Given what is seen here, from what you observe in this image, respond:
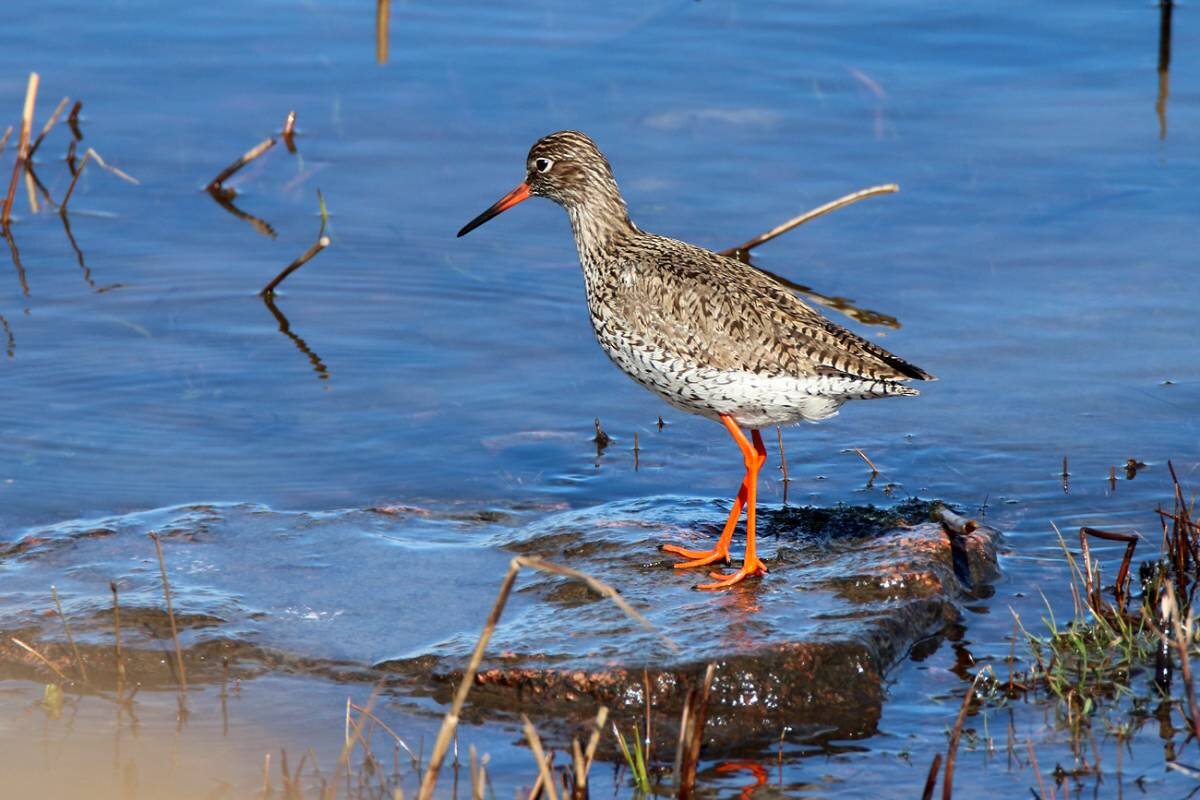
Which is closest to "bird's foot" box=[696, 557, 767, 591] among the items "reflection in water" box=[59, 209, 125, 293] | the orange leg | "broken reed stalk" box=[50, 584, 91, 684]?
the orange leg

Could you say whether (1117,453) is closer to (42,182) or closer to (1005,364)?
(1005,364)

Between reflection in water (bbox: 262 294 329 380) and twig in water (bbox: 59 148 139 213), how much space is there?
1676 millimetres

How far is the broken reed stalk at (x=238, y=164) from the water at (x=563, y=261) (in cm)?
11

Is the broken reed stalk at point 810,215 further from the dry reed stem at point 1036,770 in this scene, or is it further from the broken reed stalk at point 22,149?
the dry reed stem at point 1036,770

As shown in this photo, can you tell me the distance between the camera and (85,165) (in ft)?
36.8

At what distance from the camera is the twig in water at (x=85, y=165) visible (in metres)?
10.7

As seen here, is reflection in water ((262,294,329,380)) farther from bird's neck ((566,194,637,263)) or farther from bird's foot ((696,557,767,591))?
bird's foot ((696,557,767,591))

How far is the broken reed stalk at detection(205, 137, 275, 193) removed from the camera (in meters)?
10.7

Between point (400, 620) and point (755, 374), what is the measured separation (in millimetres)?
1769

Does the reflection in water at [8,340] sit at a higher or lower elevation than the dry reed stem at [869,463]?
higher

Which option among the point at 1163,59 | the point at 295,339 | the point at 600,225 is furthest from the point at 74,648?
the point at 1163,59

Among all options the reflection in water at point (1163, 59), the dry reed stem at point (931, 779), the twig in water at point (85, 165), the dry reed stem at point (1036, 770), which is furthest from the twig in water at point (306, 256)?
the reflection in water at point (1163, 59)

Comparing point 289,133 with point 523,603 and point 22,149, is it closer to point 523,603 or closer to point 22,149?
point 22,149

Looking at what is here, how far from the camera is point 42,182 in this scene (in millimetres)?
11172
